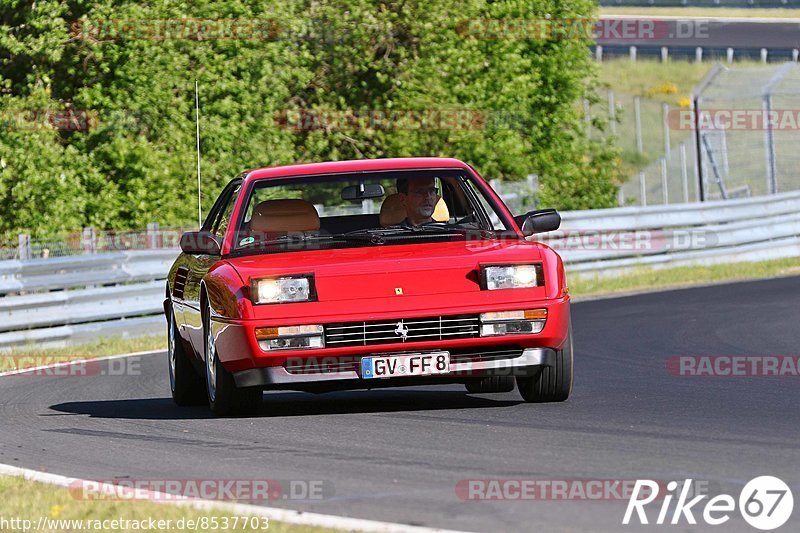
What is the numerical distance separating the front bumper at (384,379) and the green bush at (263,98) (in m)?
15.9

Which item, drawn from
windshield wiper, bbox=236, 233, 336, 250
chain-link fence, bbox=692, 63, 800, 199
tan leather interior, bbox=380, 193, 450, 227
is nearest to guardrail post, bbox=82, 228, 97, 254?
tan leather interior, bbox=380, 193, 450, 227

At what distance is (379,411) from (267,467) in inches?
91.7

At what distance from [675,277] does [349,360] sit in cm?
1495

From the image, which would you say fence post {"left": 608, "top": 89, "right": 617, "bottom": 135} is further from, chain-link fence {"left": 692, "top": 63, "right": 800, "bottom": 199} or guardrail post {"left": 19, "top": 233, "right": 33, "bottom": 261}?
guardrail post {"left": 19, "top": 233, "right": 33, "bottom": 261}

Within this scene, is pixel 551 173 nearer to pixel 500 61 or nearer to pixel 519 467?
pixel 500 61

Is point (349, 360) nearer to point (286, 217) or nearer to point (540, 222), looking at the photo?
point (286, 217)

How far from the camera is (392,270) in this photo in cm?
923

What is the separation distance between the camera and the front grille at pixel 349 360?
9.20 m

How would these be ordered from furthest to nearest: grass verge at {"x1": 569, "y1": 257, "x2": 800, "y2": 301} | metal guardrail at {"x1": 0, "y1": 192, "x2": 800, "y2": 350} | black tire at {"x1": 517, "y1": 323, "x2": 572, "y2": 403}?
grass verge at {"x1": 569, "y1": 257, "x2": 800, "y2": 301} < metal guardrail at {"x1": 0, "y1": 192, "x2": 800, "y2": 350} < black tire at {"x1": 517, "y1": 323, "x2": 572, "y2": 403}

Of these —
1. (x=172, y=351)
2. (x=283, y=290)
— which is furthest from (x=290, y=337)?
(x=172, y=351)

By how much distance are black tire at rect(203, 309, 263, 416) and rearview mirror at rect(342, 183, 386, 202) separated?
1.15 meters

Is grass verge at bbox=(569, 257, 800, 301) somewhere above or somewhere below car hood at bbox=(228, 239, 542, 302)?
below

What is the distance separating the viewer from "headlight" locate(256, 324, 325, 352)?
9.17 metres

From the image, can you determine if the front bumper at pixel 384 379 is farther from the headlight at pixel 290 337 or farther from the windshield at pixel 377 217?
the windshield at pixel 377 217
